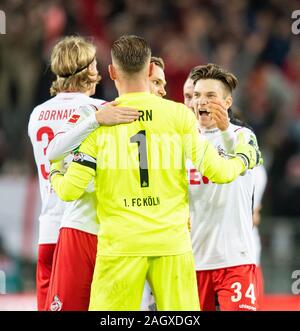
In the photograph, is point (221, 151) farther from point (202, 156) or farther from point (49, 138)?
point (49, 138)

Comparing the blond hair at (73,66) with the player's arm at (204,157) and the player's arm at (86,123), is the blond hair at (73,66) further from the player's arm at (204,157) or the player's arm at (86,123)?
the player's arm at (204,157)

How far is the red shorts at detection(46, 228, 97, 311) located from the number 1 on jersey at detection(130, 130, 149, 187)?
71cm

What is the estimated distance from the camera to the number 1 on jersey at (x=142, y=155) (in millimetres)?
4074

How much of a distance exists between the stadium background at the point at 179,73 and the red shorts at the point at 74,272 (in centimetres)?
398

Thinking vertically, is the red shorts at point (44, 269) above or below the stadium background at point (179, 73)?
below

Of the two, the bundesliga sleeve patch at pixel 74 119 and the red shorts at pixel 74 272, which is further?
the red shorts at pixel 74 272

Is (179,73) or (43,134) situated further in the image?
(179,73)

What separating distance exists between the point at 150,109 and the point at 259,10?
810 centimetres

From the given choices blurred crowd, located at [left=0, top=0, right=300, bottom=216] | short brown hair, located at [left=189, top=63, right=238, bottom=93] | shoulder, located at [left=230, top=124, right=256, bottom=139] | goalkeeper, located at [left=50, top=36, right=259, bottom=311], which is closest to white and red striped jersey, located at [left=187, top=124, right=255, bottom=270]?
shoulder, located at [left=230, top=124, right=256, bottom=139]

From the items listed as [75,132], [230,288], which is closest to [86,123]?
[75,132]

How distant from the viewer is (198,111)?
5012 millimetres

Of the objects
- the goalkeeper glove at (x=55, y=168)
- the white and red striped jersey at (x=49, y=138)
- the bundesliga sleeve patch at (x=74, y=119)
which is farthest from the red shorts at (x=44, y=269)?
the bundesliga sleeve patch at (x=74, y=119)

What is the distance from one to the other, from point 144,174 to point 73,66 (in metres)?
1.12

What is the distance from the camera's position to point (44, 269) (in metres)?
5.06
